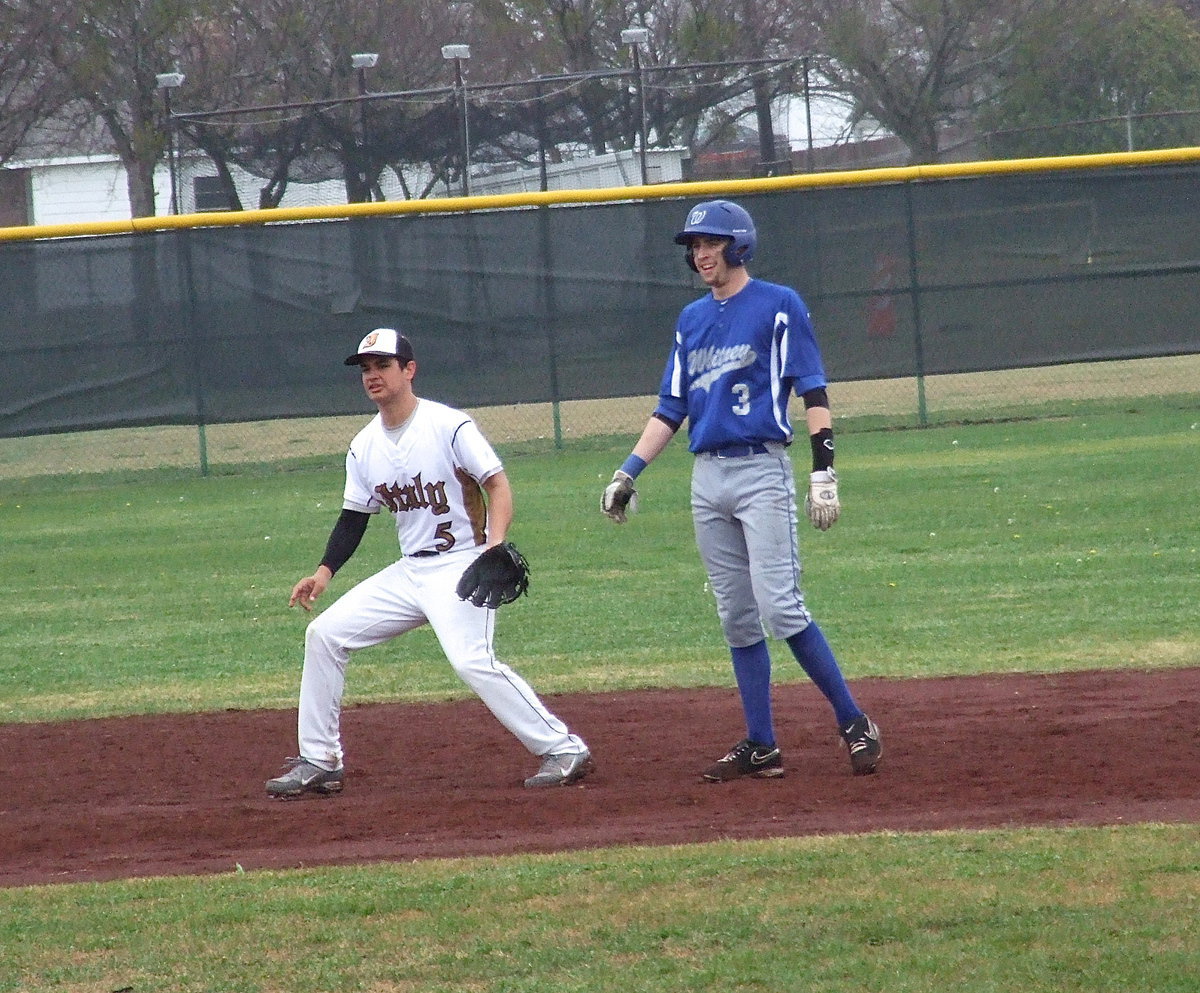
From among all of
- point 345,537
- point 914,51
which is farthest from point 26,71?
point 345,537

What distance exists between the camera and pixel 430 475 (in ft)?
18.5

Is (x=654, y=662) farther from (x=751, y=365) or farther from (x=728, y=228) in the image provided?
(x=728, y=228)

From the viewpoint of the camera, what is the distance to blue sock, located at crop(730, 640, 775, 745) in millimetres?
5781

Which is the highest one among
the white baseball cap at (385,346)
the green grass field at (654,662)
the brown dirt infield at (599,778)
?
the white baseball cap at (385,346)

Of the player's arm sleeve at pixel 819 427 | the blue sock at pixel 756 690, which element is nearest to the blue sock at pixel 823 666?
the blue sock at pixel 756 690

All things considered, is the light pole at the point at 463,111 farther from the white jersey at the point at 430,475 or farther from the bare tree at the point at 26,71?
the white jersey at the point at 430,475

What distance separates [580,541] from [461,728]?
4.73 metres

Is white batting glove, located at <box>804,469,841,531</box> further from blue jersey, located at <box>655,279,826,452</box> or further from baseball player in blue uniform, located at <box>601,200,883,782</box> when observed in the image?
blue jersey, located at <box>655,279,826,452</box>

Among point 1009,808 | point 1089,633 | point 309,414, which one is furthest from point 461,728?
point 309,414

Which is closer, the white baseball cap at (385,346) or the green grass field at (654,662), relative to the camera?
the green grass field at (654,662)

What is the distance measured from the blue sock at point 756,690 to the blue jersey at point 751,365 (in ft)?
2.33

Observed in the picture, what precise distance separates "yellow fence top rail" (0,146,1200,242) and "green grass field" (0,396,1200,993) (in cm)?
233

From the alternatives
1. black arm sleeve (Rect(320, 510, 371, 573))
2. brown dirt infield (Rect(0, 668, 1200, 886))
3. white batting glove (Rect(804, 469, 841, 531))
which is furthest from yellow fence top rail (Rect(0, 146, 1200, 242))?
white batting glove (Rect(804, 469, 841, 531))

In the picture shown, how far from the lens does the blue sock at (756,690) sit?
5.78 m
